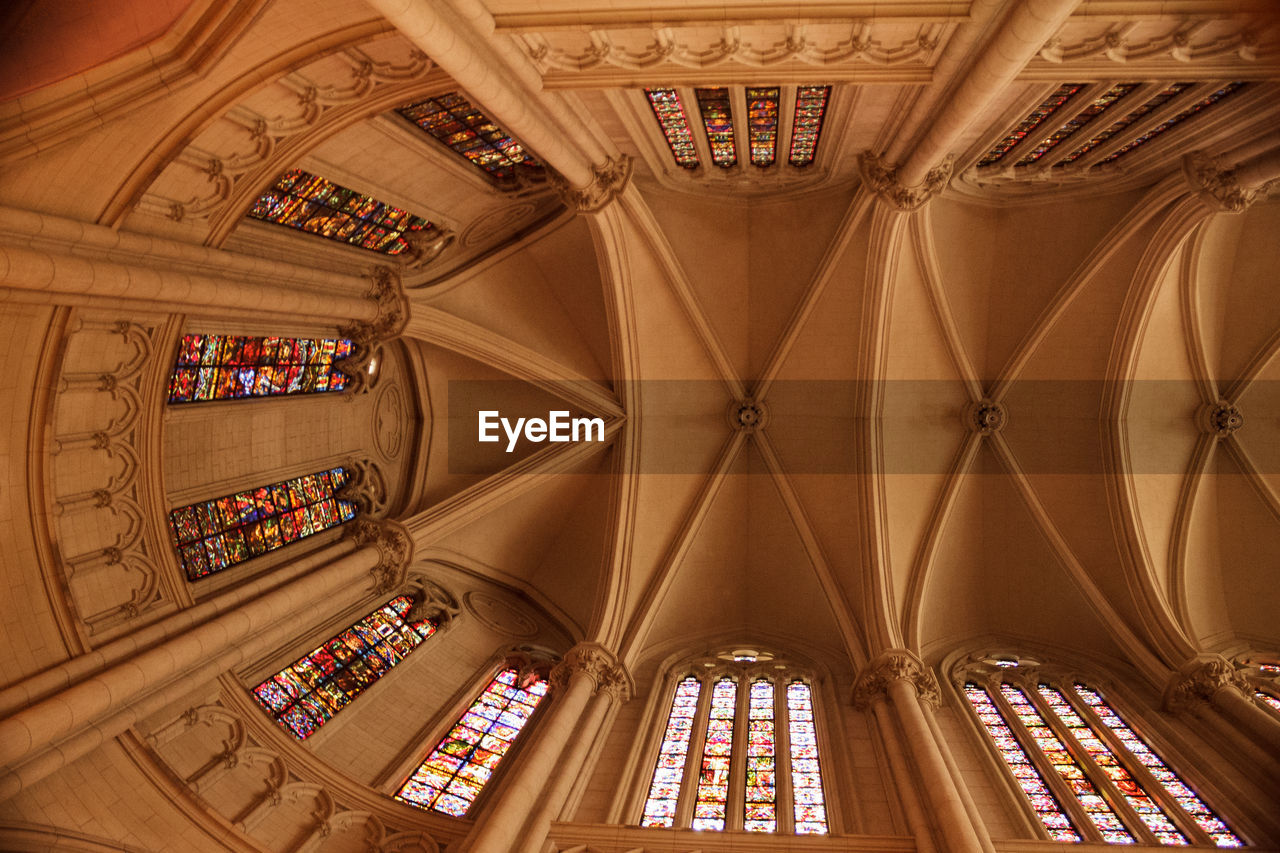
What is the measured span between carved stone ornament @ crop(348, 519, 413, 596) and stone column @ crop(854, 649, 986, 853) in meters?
7.07

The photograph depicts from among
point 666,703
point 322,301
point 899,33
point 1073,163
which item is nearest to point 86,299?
point 322,301

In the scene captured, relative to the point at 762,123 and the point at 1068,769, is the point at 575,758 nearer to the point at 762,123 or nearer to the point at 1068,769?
the point at 1068,769

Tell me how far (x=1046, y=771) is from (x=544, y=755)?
627 cm

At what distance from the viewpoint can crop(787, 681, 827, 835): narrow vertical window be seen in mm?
9609

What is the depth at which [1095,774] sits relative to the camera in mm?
10242

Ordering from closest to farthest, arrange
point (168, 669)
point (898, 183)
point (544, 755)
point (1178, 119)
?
point (168, 669) → point (544, 755) → point (1178, 119) → point (898, 183)

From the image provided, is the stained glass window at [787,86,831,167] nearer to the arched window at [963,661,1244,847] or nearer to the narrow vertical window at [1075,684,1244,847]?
the arched window at [963,661,1244,847]

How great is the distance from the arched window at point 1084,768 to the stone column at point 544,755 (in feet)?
18.2

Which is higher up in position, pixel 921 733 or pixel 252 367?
pixel 252 367

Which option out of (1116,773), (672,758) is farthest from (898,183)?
(672,758)

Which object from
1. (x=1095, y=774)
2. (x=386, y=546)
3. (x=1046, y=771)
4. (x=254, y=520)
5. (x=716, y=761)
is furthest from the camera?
(x=386, y=546)

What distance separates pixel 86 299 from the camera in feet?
25.6

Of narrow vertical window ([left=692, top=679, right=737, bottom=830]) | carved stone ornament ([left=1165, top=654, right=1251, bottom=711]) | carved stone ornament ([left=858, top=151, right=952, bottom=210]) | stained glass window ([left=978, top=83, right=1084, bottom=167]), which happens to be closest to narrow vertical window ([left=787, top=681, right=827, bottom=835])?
narrow vertical window ([left=692, top=679, right=737, bottom=830])

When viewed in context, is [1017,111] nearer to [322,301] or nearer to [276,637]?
[322,301]
